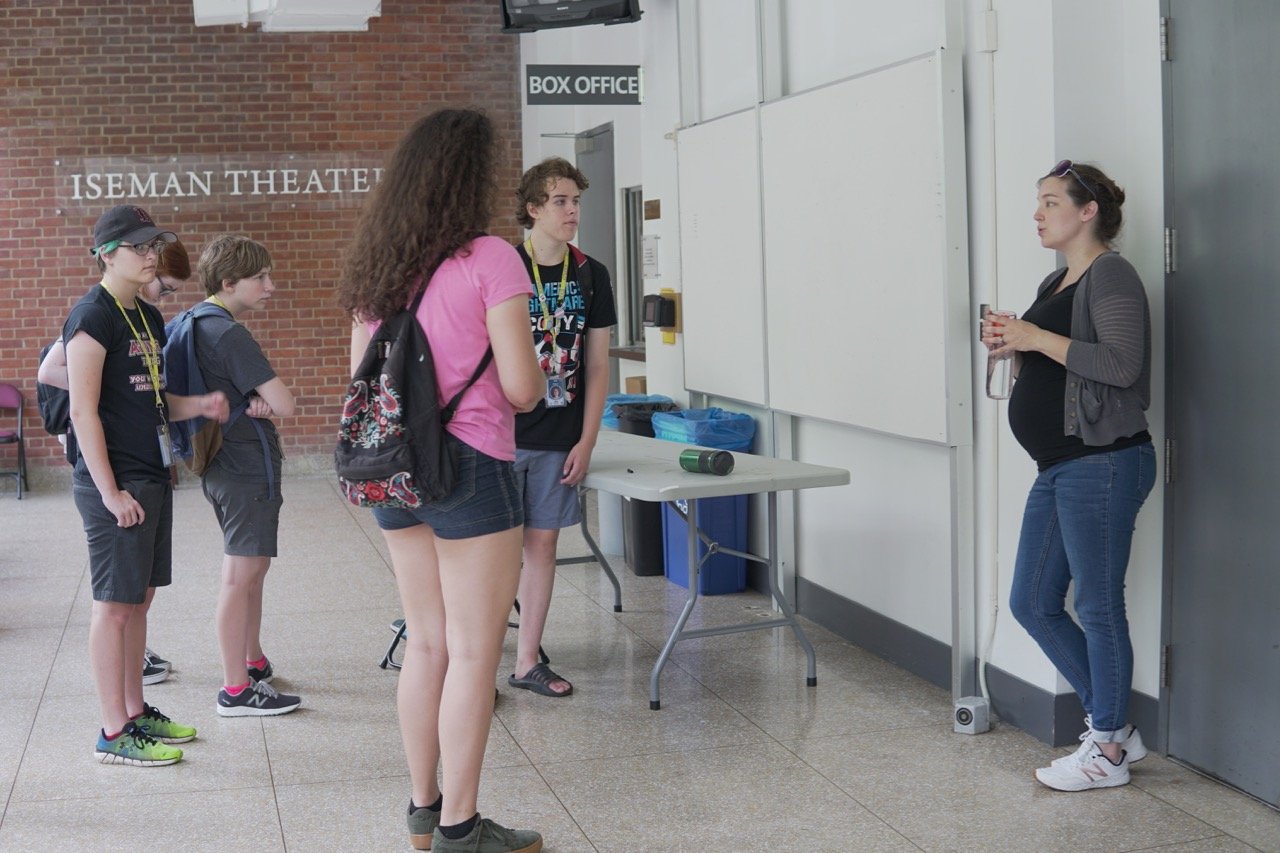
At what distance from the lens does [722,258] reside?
5652 mm

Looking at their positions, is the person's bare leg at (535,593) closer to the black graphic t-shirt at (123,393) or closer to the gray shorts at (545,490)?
the gray shorts at (545,490)

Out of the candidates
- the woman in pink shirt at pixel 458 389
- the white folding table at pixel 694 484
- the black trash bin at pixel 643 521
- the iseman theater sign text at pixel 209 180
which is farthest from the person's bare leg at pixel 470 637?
the iseman theater sign text at pixel 209 180

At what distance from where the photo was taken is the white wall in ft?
11.6

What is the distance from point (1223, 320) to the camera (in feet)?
10.8

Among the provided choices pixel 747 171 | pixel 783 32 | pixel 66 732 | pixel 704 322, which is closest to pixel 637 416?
pixel 704 322

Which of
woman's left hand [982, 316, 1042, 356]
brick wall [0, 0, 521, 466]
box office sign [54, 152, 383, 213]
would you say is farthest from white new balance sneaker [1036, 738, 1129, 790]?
box office sign [54, 152, 383, 213]

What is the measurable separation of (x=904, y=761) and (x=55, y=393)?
2.49 m

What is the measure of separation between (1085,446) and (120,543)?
2472mm

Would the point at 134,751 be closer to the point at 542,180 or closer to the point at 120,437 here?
the point at 120,437

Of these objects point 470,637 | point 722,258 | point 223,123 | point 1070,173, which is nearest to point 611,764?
point 470,637

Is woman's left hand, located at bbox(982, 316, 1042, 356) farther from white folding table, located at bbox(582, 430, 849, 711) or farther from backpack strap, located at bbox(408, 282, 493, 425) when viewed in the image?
backpack strap, located at bbox(408, 282, 493, 425)

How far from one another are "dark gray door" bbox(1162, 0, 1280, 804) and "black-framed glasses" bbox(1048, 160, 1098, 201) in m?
0.26

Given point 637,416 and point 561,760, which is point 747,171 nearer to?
point 637,416

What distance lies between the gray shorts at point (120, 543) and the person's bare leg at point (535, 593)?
3.91ft
